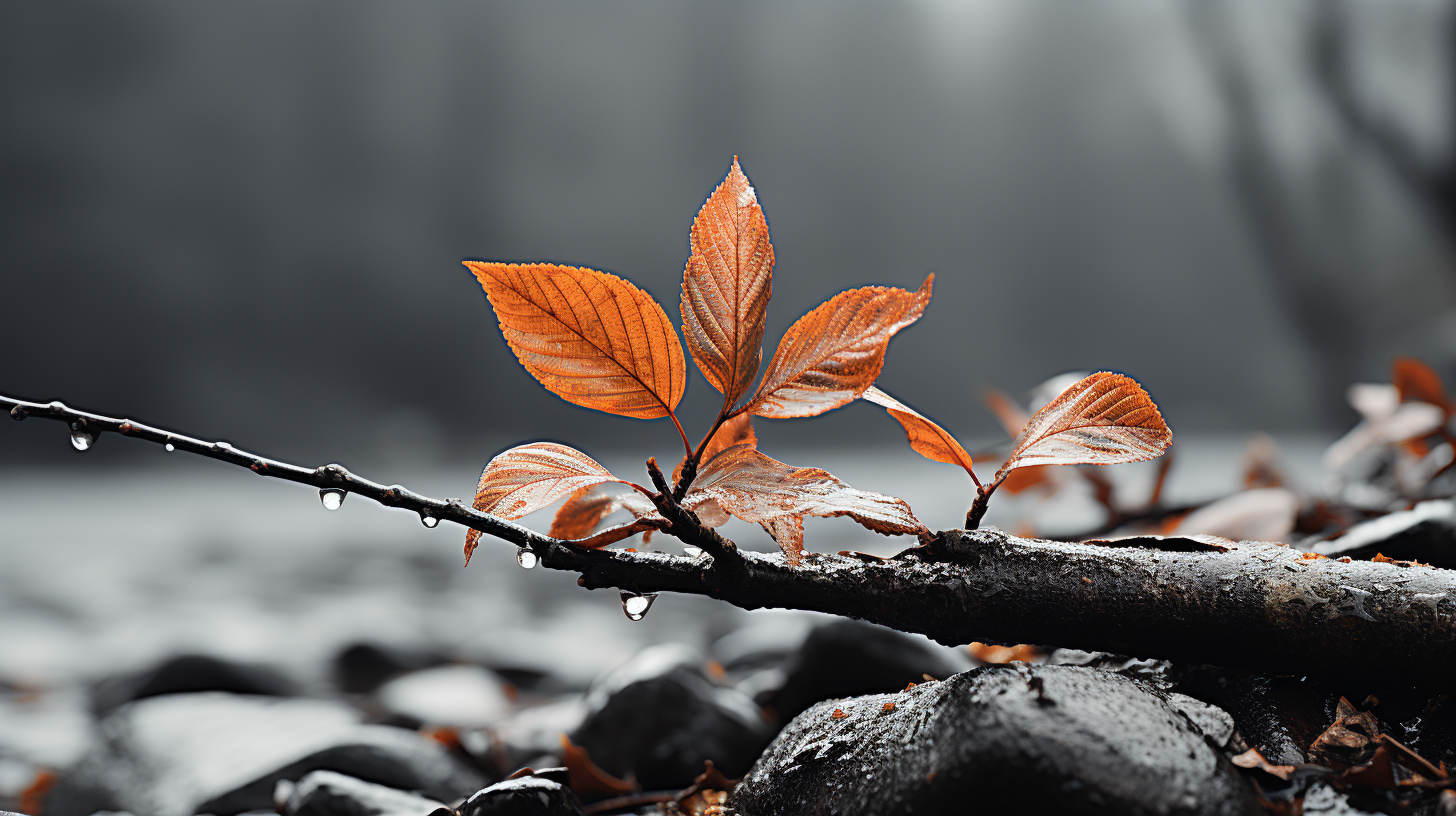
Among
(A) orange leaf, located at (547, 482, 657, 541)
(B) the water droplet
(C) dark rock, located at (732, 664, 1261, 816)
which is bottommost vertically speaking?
(C) dark rock, located at (732, 664, 1261, 816)

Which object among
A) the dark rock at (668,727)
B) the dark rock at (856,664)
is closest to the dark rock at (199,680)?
the dark rock at (668,727)

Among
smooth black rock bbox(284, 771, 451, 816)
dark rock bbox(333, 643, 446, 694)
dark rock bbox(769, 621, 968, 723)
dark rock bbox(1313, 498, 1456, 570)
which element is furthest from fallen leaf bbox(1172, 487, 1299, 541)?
dark rock bbox(333, 643, 446, 694)

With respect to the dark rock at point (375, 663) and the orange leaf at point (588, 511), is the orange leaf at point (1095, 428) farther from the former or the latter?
the dark rock at point (375, 663)

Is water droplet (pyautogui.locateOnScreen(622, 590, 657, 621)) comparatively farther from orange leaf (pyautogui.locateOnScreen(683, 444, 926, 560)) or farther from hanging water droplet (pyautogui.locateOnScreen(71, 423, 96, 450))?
hanging water droplet (pyautogui.locateOnScreen(71, 423, 96, 450))

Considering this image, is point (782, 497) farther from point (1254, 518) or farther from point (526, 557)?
point (1254, 518)

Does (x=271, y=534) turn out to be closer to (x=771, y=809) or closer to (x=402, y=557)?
(x=402, y=557)

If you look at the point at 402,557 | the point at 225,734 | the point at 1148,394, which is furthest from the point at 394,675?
the point at 402,557
